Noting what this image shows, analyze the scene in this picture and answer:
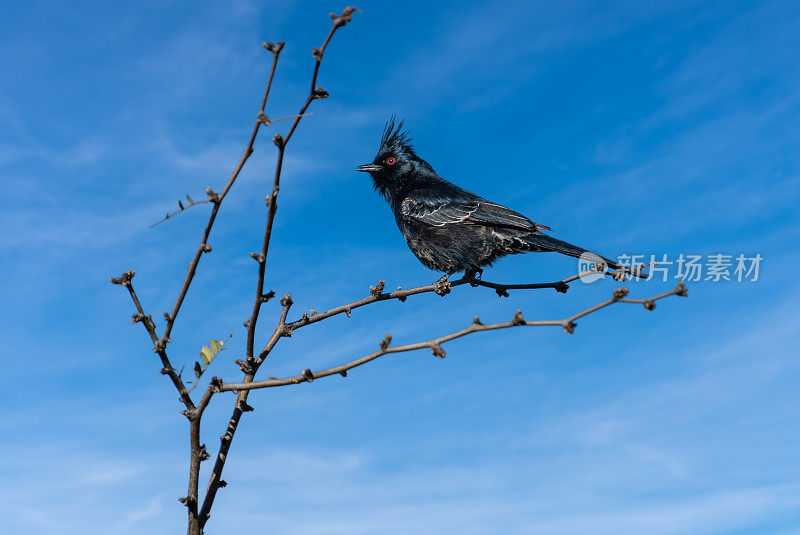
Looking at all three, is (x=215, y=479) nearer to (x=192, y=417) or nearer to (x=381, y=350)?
(x=192, y=417)

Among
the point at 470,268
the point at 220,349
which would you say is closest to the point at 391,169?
the point at 470,268

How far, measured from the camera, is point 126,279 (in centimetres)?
274


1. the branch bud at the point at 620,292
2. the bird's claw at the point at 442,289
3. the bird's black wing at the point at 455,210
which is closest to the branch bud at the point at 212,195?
the branch bud at the point at 620,292

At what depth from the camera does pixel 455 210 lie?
7.11m

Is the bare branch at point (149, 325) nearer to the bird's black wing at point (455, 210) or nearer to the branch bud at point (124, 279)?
the branch bud at point (124, 279)

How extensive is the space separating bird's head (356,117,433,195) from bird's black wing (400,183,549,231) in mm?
457

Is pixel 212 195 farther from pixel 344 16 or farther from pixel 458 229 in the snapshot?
pixel 458 229

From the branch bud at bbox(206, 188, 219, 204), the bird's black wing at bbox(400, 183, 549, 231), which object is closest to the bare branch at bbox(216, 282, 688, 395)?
the branch bud at bbox(206, 188, 219, 204)

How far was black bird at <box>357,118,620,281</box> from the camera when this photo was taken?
6.67 m

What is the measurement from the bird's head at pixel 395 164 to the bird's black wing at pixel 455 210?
457 millimetres

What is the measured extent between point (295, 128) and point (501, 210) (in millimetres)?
4674

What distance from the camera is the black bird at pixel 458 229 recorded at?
667cm

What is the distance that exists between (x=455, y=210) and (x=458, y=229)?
266mm

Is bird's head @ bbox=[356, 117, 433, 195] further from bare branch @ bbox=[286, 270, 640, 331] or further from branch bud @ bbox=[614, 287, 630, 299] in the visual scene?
branch bud @ bbox=[614, 287, 630, 299]
